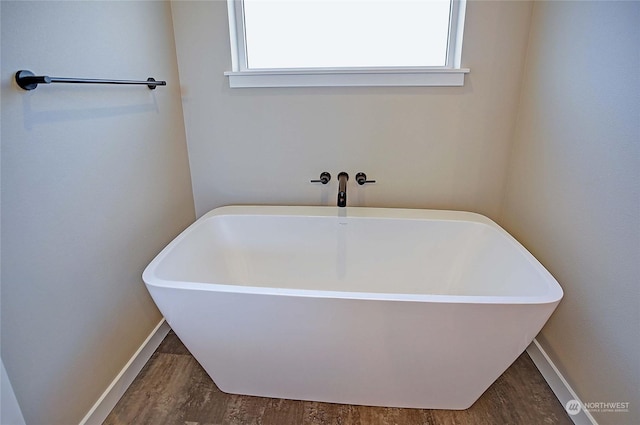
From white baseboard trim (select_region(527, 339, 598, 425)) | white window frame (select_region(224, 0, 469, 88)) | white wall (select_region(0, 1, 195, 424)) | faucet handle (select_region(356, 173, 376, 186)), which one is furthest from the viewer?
faucet handle (select_region(356, 173, 376, 186))

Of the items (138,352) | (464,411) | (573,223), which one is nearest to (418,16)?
(573,223)

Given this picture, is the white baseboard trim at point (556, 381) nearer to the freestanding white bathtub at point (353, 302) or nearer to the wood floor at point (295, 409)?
the wood floor at point (295, 409)

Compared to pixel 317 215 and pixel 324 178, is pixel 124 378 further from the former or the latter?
pixel 324 178

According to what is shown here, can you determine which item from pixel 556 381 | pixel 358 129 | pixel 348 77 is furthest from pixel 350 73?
pixel 556 381

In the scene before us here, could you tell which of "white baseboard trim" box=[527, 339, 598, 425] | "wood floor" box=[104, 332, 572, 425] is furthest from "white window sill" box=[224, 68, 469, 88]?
"wood floor" box=[104, 332, 572, 425]

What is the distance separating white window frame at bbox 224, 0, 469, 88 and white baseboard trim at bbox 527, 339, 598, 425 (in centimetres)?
137

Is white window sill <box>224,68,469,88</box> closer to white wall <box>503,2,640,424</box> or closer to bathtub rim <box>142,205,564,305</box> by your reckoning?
white wall <box>503,2,640,424</box>

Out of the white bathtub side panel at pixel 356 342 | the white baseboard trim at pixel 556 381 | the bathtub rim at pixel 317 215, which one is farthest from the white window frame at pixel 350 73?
the white baseboard trim at pixel 556 381

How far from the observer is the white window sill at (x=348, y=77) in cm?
179

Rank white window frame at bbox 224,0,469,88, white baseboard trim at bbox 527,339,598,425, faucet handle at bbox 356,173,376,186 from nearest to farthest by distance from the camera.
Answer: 1. white baseboard trim at bbox 527,339,598,425
2. white window frame at bbox 224,0,469,88
3. faucet handle at bbox 356,173,376,186

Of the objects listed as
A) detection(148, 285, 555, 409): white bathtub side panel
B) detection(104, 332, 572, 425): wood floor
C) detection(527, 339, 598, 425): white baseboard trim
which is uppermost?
detection(148, 285, 555, 409): white bathtub side panel

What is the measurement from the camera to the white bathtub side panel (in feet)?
3.80

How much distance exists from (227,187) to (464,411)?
1648 millimetres

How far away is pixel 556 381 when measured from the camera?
4.99 feet
